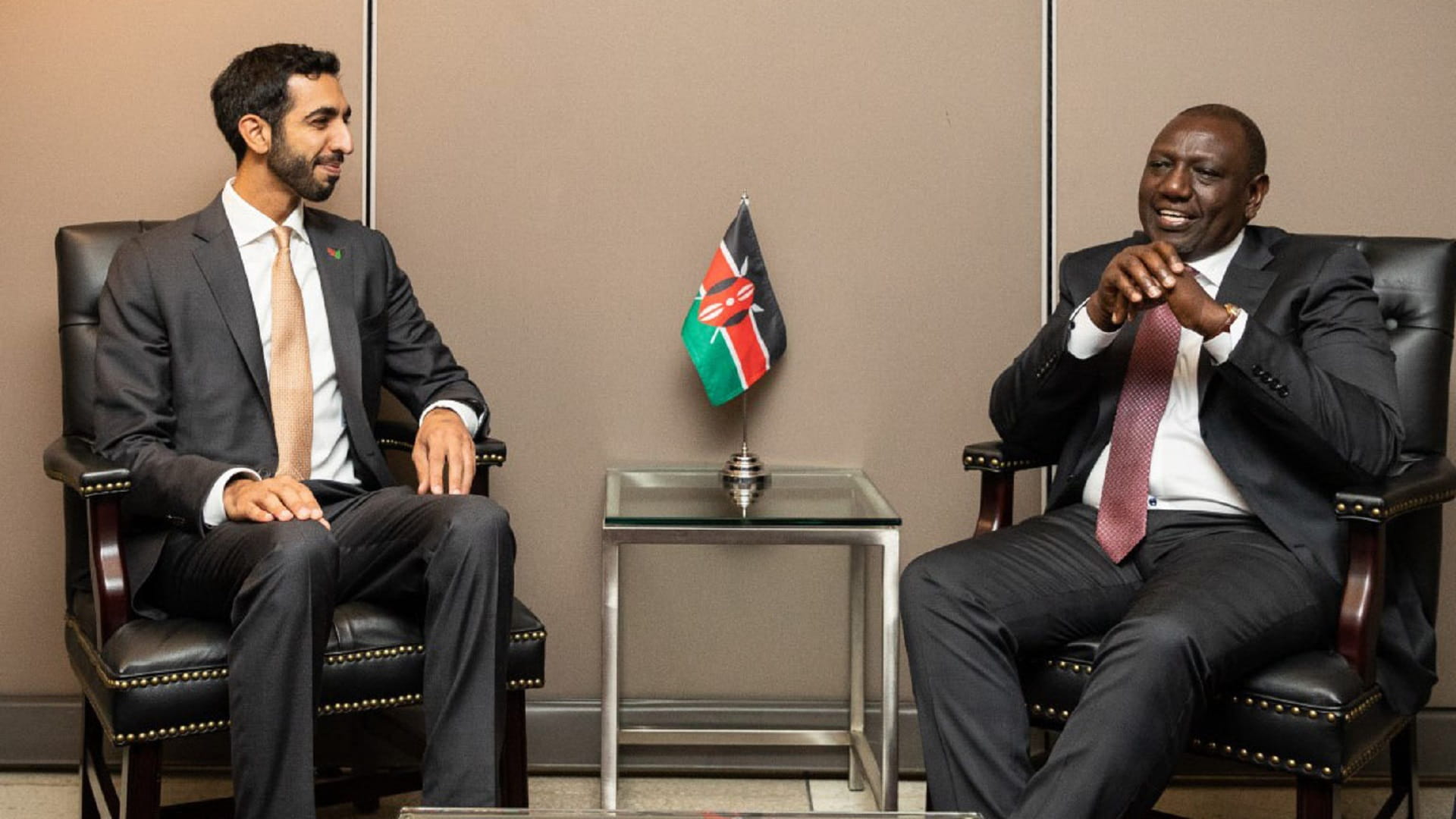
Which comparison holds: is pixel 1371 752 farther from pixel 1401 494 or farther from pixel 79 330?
pixel 79 330

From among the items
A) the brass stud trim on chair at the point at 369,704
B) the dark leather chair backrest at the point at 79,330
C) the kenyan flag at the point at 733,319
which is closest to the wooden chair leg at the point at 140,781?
the brass stud trim on chair at the point at 369,704

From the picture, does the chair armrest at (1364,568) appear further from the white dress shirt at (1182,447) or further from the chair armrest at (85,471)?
the chair armrest at (85,471)

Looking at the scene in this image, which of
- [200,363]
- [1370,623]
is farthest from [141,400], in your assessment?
[1370,623]

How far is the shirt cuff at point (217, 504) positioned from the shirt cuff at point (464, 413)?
17.2 inches

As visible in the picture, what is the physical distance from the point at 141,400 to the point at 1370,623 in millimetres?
2157

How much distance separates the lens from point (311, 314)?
3.04 m

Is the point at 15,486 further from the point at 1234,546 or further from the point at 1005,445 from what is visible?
the point at 1234,546

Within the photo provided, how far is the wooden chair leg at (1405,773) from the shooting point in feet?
9.41

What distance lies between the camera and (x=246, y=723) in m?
2.46

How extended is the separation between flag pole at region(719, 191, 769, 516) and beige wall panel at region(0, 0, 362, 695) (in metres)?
1.02

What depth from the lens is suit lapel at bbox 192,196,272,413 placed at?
2916 millimetres

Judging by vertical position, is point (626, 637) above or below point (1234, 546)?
below

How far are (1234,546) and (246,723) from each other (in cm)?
167

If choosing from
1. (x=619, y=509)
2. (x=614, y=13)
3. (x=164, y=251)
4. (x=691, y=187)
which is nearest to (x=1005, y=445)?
(x=619, y=509)
